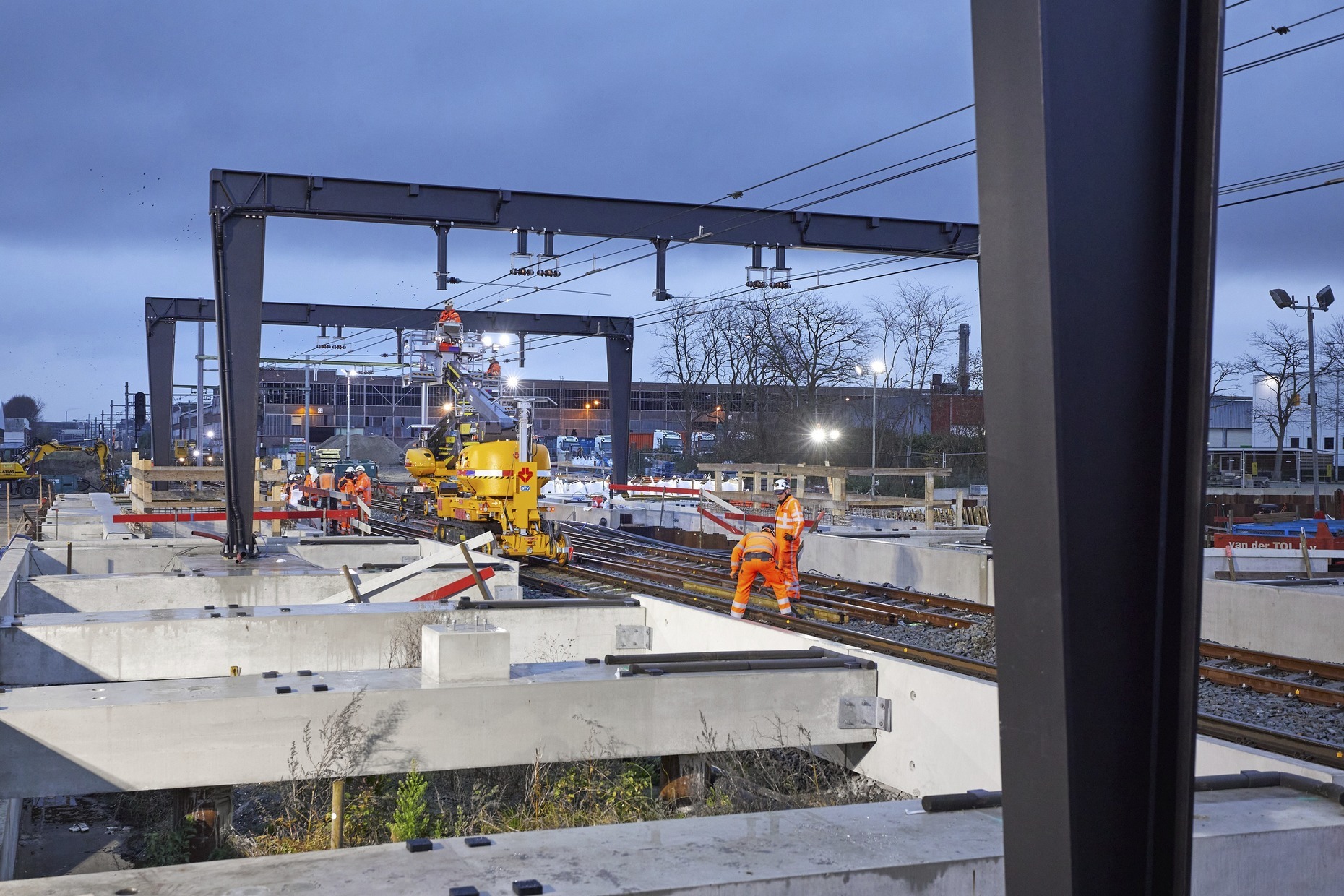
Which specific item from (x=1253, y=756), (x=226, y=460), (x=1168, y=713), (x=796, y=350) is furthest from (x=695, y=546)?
(x=796, y=350)

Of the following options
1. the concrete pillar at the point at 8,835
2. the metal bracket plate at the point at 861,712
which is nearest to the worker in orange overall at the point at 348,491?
the concrete pillar at the point at 8,835

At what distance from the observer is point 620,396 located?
114 ft

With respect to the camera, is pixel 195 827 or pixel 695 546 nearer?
pixel 195 827

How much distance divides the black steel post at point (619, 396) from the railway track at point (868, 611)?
8.50 metres

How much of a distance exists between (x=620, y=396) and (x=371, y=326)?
10319mm

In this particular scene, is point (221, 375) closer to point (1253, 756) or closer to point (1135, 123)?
point (1253, 756)

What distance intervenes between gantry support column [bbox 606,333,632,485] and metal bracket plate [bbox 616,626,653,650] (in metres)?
21.5

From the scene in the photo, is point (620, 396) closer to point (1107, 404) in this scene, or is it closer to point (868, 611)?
point (868, 611)

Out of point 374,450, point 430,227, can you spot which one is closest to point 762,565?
point 430,227

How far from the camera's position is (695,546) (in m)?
26.9

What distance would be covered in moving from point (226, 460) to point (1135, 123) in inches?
677

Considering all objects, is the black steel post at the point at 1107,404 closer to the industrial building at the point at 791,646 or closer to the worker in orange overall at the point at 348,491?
the industrial building at the point at 791,646

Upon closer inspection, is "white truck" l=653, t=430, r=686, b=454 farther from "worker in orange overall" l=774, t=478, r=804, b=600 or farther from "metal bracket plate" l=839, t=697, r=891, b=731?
"metal bracket plate" l=839, t=697, r=891, b=731

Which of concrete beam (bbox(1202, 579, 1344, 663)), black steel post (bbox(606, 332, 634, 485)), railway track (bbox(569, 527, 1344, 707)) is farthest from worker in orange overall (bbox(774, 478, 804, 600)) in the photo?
black steel post (bbox(606, 332, 634, 485))
